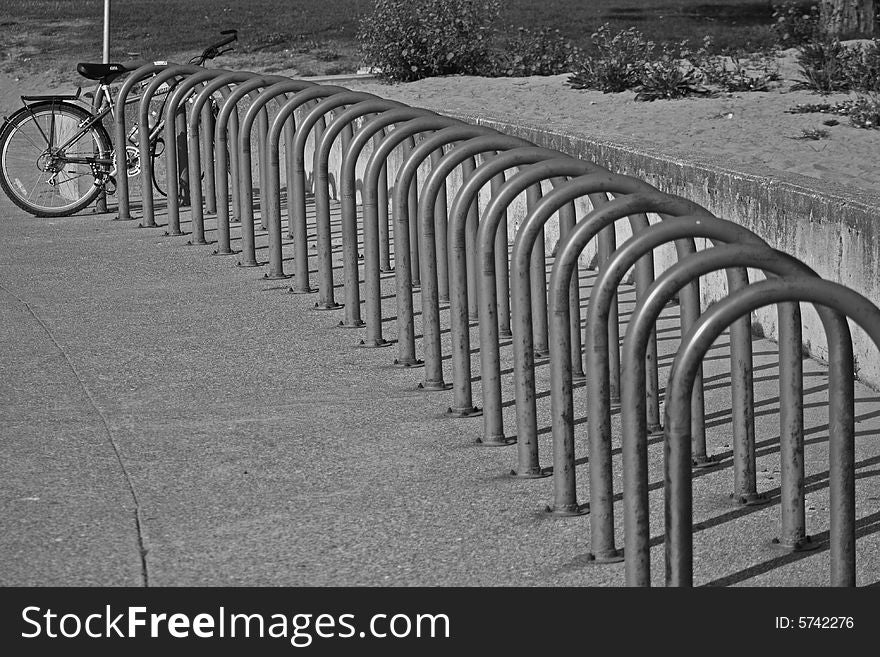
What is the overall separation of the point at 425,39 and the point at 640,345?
11.6 meters

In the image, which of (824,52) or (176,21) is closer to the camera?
(824,52)

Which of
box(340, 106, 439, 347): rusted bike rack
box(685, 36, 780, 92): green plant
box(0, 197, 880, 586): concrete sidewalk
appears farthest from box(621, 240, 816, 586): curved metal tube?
box(685, 36, 780, 92): green plant

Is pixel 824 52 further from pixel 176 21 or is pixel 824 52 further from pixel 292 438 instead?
pixel 176 21

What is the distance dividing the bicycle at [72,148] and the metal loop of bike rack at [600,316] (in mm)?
2219

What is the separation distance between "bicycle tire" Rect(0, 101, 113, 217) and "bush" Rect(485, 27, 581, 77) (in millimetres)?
6096

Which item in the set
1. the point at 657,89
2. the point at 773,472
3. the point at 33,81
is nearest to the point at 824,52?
the point at 657,89

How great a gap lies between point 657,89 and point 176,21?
1405 centimetres

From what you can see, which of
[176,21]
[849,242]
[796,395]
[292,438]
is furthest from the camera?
[176,21]

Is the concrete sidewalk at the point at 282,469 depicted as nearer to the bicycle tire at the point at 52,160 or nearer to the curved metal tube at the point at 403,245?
the curved metal tube at the point at 403,245

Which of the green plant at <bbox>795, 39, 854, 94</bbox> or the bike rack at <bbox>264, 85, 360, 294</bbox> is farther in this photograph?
the green plant at <bbox>795, 39, 854, 94</bbox>

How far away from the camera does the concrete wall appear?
5.60 meters

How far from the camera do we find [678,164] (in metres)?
7.04

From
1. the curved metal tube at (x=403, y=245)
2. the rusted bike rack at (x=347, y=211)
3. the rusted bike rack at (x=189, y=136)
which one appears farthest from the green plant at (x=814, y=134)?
the curved metal tube at (x=403, y=245)

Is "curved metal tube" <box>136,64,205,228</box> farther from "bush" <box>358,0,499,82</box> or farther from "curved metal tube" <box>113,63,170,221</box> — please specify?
"bush" <box>358,0,499,82</box>
